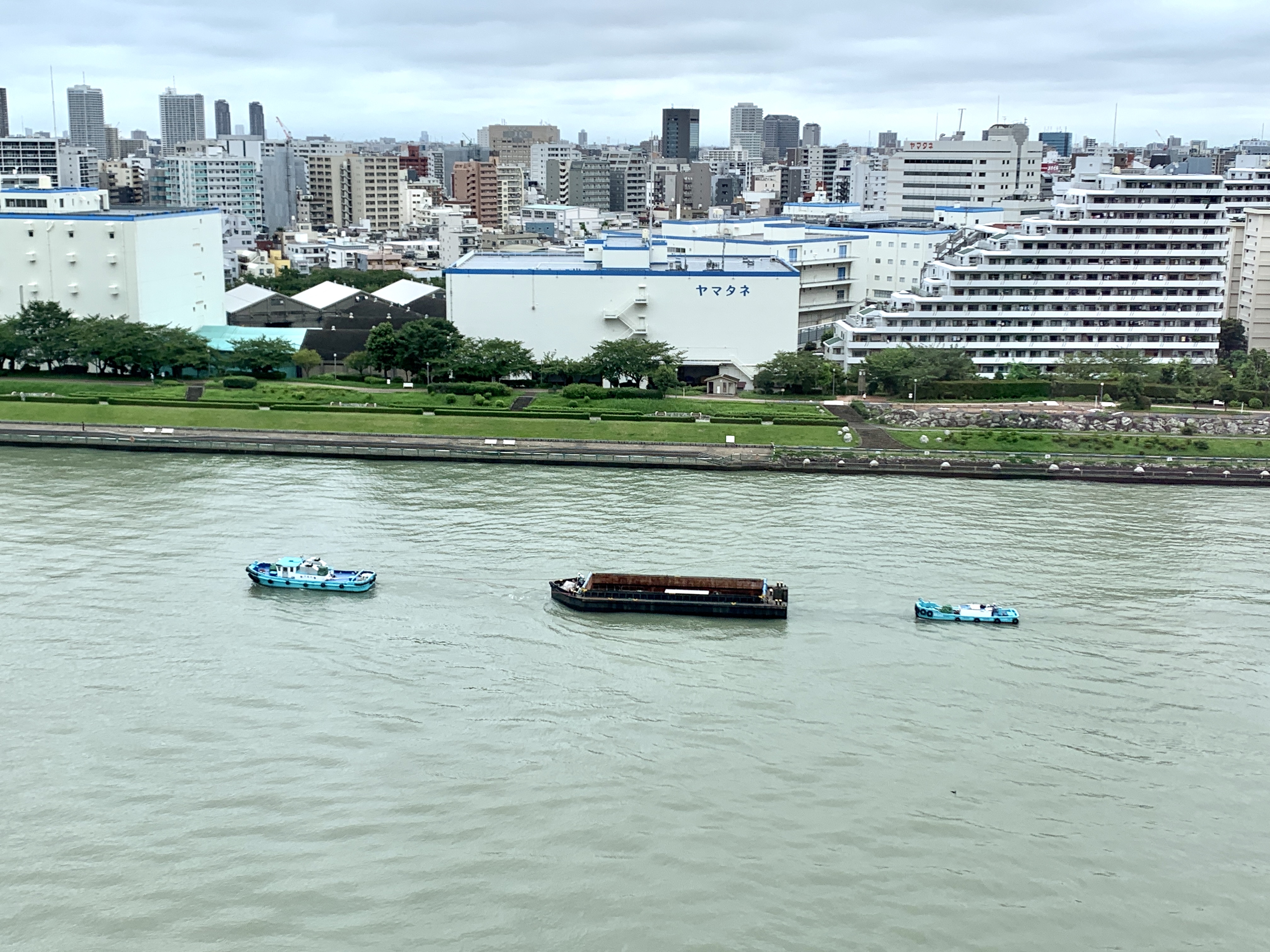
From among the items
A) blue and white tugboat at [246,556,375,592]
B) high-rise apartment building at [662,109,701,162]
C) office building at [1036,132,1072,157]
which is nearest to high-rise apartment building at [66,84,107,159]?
high-rise apartment building at [662,109,701,162]

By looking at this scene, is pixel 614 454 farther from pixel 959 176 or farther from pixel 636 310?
pixel 959 176

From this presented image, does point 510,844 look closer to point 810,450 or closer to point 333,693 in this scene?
point 333,693

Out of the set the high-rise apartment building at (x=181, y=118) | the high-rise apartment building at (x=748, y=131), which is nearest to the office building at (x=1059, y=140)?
the high-rise apartment building at (x=748, y=131)

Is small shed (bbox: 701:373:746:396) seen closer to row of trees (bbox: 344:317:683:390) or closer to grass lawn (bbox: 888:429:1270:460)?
row of trees (bbox: 344:317:683:390)

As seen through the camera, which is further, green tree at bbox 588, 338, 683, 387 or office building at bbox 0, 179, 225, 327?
office building at bbox 0, 179, 225, 327

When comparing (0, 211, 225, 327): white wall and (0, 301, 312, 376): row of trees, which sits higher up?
(0, 211, 225, 327): white wall

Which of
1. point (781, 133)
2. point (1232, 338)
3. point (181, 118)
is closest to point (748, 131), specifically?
point (781, 133)
